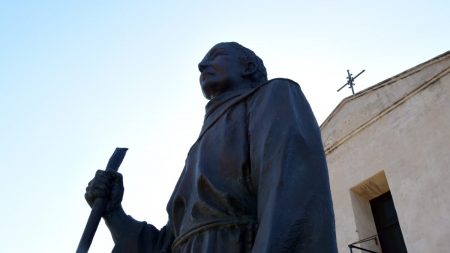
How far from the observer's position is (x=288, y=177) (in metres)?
2.33

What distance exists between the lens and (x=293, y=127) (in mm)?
2543

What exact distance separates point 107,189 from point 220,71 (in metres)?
0.90

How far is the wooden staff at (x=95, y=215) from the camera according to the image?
301 cm

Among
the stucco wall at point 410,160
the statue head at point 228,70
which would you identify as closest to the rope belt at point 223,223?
the statue head at point 228,70

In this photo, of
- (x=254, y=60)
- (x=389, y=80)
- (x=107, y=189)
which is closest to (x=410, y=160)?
(x=389, y=80)

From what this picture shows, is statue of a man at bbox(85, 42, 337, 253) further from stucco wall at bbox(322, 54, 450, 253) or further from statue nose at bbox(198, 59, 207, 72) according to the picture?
stucco wall at bbox(322, 54, 450, 253)

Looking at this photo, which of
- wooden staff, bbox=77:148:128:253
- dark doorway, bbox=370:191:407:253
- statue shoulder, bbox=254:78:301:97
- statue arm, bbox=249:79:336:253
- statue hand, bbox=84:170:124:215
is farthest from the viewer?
dark doorway, bbox=370:191:407:253

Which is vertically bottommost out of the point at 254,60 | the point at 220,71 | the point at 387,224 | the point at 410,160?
the point at 220,71

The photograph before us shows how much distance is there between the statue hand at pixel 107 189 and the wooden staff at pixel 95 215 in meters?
0.04

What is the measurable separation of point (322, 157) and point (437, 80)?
10.5 m

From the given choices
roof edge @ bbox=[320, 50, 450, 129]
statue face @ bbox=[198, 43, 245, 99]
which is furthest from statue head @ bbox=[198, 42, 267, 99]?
roof edge @ bbox=[320, 50, 450, 129]

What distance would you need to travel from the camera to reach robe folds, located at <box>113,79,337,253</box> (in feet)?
7.26

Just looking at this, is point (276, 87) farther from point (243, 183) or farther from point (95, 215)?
point (95, 215)

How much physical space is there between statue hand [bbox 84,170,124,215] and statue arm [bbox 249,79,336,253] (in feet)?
3.07
